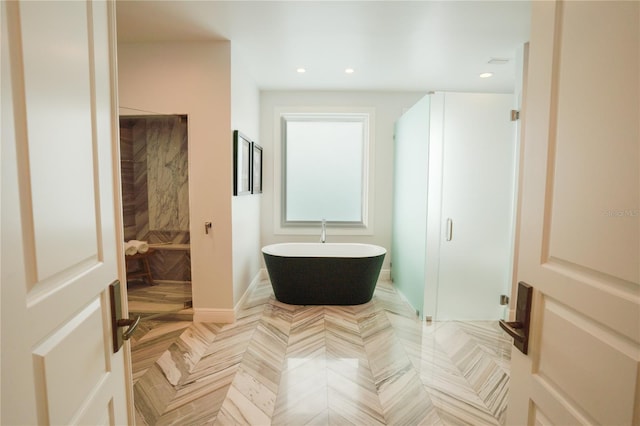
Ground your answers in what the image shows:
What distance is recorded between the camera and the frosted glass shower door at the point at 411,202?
304 cm

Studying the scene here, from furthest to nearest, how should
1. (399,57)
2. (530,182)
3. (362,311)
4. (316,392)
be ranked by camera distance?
(362,311), (399,57), (316,392), (530,182)

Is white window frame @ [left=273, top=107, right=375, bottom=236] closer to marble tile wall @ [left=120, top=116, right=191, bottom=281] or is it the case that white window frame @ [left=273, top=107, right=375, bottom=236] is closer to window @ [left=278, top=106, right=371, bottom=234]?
window @ [left=278, top=106, right=371, bottom=234]

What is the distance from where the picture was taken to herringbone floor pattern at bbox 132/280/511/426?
1809mm

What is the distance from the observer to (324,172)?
446 cm

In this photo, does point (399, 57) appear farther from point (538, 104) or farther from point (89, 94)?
point (89, 94)

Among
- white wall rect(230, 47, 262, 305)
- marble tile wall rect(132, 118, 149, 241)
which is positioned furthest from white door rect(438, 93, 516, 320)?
marble tile wall rect(132, 118, 149, 241)

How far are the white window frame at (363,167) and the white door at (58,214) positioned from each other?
3384 mm

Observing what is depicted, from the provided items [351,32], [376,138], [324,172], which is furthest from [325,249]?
[351,32]

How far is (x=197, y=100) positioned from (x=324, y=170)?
6.87 ft

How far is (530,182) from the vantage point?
2.89 feet

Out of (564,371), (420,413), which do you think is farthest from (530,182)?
(420,413)

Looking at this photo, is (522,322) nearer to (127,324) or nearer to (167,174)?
(127,324)

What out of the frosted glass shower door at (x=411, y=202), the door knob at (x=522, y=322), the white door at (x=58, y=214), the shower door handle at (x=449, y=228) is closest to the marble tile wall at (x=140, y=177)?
the white door at (x=58, y=214)

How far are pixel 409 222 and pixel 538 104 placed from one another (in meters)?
2.71
